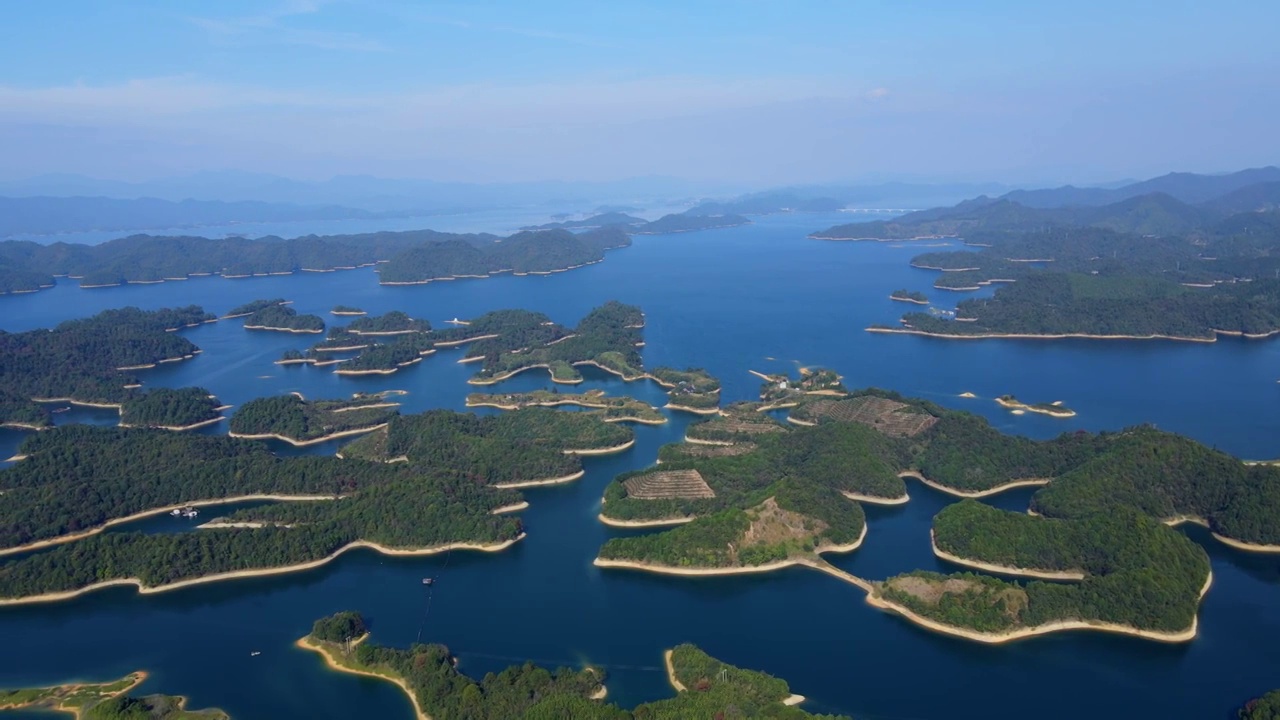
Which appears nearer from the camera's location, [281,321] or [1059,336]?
[1059,336]

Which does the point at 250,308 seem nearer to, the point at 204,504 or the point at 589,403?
the point at 589,403

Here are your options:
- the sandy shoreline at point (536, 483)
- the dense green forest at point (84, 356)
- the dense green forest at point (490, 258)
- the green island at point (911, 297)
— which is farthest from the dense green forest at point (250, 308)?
the green island at point (911, 297)

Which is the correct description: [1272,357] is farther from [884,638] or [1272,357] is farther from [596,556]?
[596,556]

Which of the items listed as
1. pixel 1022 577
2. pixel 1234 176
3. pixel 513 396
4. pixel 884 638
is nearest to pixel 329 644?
pixel 884 638

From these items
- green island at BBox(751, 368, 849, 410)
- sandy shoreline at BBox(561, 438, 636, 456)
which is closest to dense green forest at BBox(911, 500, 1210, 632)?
sandy shoreline at BBox(561, 438, 636, 456)

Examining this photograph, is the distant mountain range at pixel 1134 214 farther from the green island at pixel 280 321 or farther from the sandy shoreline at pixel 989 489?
the sandy shoreline at pixel 989 489

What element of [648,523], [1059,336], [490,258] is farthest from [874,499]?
[490,258]
